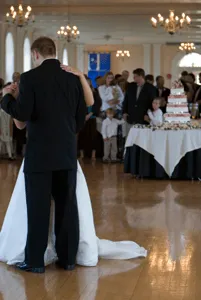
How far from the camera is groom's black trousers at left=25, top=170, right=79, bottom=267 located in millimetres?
4777

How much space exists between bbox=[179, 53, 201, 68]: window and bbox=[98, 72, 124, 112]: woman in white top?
18.8 meters

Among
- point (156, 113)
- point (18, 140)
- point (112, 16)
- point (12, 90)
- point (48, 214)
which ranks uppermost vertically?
point (112, 16)

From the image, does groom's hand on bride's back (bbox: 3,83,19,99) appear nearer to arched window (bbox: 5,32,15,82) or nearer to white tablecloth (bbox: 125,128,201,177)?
white tablecloth (bbox: 125,128,201,177)

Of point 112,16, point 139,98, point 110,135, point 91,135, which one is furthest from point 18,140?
point 112,16

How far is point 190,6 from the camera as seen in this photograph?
60.4ft

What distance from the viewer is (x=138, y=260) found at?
17.1 ft

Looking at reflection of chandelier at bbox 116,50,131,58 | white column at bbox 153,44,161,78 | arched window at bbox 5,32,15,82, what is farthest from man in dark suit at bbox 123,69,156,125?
white column at bbox 153,44,161,78

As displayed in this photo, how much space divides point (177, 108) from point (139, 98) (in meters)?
1.18

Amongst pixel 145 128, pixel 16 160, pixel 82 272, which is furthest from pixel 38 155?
pixel 16 160

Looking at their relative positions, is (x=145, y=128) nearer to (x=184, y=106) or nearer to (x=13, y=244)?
(x=184, y=106)

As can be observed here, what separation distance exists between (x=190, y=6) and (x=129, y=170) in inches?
350

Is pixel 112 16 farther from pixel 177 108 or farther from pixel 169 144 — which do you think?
pixel 169 144

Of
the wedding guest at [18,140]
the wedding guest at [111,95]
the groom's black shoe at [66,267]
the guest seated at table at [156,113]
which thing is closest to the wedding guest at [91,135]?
the wedding guest at [111,95]

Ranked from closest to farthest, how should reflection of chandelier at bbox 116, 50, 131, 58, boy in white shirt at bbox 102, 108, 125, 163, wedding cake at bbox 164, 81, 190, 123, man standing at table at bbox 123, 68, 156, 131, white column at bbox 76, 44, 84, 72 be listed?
wedding cake at bbox 164, 81, 190, 123
man standing at table at bbox 123, 68, 156, 131
boy in white shirt at bbox 102, 108, 125, 163
reflection of chandelier at bbox 116, 50, 131, 58
white column at bbox 76, 44, 84, 72
